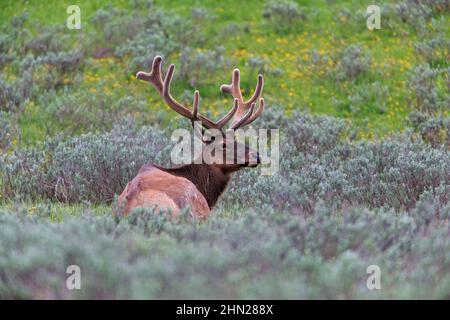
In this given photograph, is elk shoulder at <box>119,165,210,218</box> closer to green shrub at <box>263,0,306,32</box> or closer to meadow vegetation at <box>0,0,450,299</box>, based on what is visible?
meadow vegetation at <box>0,0,450,299</box>

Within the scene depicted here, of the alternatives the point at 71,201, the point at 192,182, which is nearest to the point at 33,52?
the point at 71,201

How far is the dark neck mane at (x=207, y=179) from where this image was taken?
8.74 meters

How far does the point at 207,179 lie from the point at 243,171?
1676 millimetres

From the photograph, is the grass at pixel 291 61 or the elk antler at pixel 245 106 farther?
the grass at pixel 291 61

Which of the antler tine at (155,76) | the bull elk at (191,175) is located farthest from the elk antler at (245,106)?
the antler tine at (155,76)

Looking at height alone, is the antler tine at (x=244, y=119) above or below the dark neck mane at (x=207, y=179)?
above

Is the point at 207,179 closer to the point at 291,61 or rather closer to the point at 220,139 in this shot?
the point at 220,139

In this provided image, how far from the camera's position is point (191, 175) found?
8.75 meters

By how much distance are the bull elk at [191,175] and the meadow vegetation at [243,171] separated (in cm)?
28

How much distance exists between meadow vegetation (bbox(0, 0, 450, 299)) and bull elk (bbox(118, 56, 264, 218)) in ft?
0.91

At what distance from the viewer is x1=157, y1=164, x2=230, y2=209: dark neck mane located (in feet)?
28.7

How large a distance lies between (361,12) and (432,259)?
1143 cm

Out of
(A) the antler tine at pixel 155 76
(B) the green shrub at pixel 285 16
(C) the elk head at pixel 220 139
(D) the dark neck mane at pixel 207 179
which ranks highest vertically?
(B) the green shrub at pixel 285 16

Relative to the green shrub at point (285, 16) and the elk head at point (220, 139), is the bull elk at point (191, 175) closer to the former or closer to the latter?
the elk head at point (220, 139)
